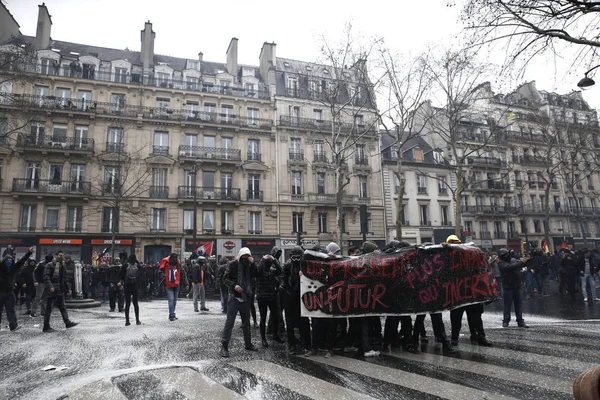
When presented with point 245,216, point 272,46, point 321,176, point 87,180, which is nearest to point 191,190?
point 245,216

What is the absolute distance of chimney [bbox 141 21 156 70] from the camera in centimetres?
3372

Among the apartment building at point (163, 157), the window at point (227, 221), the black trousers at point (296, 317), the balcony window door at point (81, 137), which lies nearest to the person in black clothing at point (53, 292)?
the black trousers at point (296, 317)

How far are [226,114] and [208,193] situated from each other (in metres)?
7.29

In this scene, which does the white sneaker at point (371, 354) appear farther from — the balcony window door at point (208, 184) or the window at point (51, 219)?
the window at point (51, 219)

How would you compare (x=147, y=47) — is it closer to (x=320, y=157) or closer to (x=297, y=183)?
(x=297, y=183)

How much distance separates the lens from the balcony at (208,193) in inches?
1209

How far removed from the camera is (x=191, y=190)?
3103 cm

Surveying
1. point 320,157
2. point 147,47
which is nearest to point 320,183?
point 320,157

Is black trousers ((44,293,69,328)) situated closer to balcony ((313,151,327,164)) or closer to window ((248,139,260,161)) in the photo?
window ((248,139,260,161))

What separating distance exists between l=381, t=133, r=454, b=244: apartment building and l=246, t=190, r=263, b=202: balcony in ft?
40.1

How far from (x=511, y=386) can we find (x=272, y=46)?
37524 millimetres

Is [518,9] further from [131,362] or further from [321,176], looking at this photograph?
[321,176]

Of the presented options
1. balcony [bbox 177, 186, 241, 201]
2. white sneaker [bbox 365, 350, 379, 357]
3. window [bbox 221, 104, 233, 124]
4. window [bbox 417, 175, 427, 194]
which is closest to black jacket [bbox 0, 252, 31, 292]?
white sneaker [bbox 365, 350, 379, 357]

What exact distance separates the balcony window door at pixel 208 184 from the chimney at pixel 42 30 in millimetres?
17525
